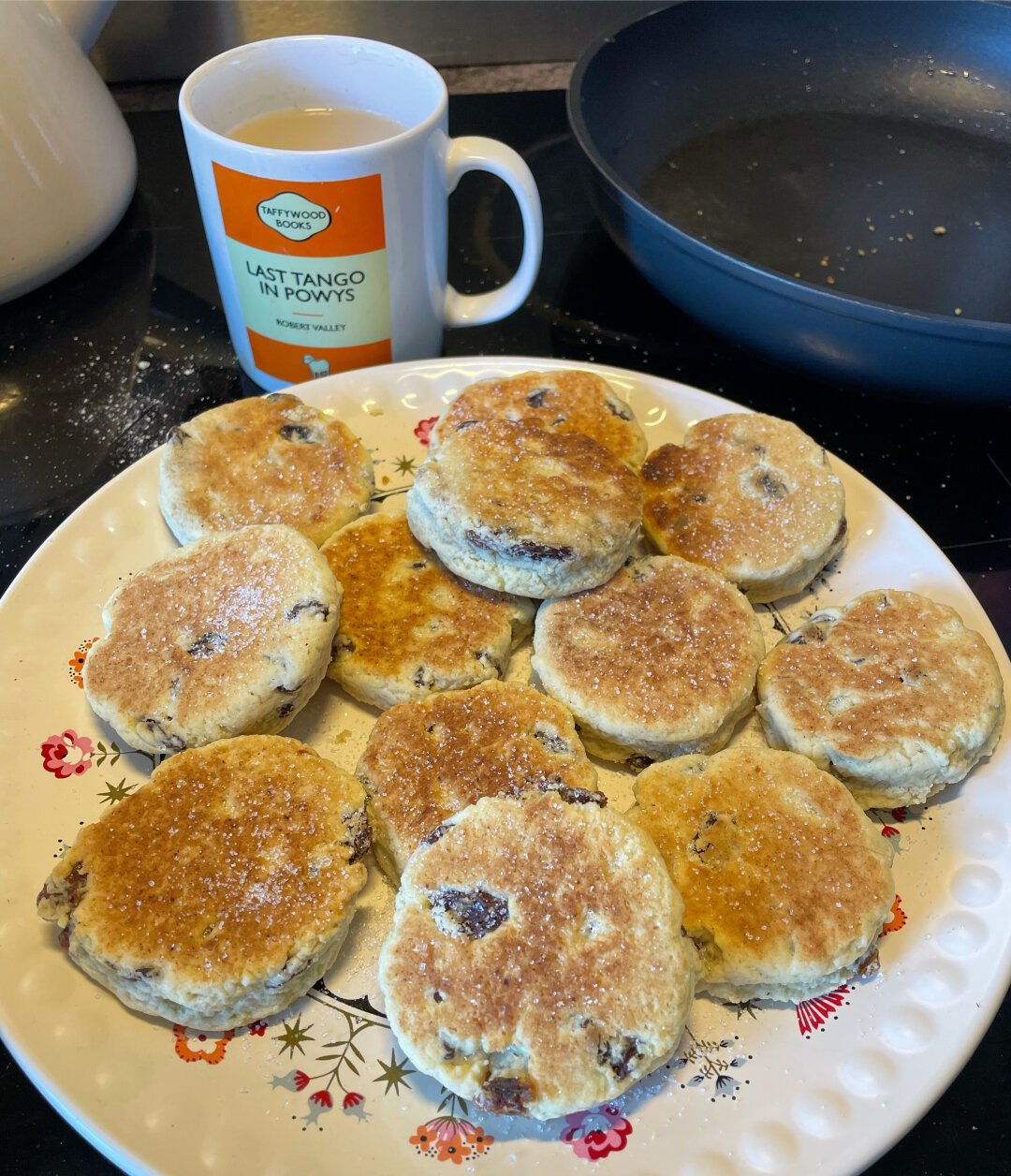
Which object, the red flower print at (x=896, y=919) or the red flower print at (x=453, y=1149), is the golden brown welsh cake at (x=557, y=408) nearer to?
the red flower print at (x=896, y=919)

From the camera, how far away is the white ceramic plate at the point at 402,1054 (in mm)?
786

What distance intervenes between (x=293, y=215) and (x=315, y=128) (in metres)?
0.24

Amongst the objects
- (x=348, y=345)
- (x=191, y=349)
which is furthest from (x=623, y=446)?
(x=191, y=349)

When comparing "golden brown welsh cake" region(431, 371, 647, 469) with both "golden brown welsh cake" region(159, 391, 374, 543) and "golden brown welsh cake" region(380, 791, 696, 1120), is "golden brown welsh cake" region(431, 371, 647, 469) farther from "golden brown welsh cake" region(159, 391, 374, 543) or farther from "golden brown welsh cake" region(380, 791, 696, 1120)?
"golden brown welsh cake" region(380, 791, 696, 1120)

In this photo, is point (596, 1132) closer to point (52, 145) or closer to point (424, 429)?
point (424, 429)

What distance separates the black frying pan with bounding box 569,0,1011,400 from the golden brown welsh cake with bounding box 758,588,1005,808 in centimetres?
40

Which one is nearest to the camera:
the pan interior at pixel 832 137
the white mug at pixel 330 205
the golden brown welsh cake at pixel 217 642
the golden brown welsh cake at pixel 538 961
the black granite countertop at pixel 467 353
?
the golden brown welsh cake at pixel 538 961

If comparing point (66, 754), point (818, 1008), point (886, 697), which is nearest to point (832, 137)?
point (886, 697)

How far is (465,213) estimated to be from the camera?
1791 mm

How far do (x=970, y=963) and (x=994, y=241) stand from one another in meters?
1.29

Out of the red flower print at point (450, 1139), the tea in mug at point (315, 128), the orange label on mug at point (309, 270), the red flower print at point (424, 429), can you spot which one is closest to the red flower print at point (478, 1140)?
the red flower print at point (450, 1139)

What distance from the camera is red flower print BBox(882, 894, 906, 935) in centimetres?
92

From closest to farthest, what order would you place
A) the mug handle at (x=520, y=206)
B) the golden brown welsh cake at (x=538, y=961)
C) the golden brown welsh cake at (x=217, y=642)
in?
the golden brown welsh cake at (x=538, y=961)
the golden brown welsh cake at (x=217, y=642)
the mug handle at (x=520, y=206)

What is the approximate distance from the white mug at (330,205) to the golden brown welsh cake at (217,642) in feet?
1.19
